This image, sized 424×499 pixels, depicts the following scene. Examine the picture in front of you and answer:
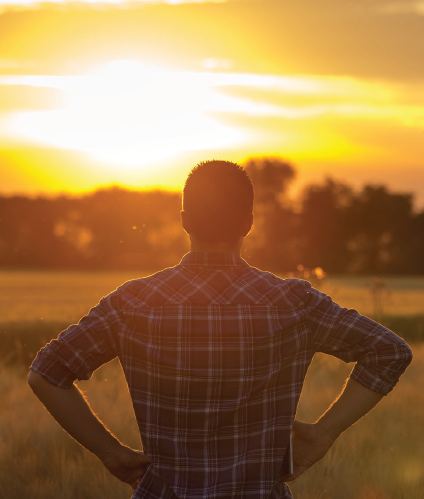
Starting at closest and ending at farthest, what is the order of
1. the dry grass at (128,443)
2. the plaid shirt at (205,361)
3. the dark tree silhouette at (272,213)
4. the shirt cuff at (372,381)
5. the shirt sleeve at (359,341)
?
the plaid shirt at (205,361) < the shirt sleeve at (359,341) < the shirt cuff at (372,381) < the dry grass at (128,443) < the dark tree silhouette at (272,213)

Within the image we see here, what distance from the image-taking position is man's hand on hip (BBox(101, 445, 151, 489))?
1883mm

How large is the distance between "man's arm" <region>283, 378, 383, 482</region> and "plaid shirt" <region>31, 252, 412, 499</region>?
200 millimetres

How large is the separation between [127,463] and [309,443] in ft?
2.13

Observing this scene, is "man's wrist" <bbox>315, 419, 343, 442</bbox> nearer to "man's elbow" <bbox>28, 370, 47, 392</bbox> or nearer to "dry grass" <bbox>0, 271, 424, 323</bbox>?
"man's elbow" <bbox>28, 370, 47, 392</bbox>

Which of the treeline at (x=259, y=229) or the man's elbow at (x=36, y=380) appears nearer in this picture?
the man's elbow at (x=36, y=380)

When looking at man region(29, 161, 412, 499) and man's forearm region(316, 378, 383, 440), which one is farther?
man's forearm region(316, 378, 383, 440)

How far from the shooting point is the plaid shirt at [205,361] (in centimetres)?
177

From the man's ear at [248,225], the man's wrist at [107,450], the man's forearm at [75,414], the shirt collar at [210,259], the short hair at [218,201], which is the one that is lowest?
the man's wrist at [107,450]

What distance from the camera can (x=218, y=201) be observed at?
1.84 meters

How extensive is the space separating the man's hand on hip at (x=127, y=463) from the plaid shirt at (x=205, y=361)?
52 millimetres

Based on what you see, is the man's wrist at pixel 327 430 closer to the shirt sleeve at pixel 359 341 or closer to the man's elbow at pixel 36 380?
the shirt sleeve at pixel 359 341

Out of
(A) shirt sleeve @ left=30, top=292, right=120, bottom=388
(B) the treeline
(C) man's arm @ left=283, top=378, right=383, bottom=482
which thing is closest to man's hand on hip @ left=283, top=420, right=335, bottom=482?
(C) man's arm @ left=283, top=378, right=383, bottom=482

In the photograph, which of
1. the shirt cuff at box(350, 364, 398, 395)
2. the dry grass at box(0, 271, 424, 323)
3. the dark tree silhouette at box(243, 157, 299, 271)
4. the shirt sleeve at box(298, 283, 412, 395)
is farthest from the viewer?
the dark tree silhouette at box(243, 157, 299, 271)

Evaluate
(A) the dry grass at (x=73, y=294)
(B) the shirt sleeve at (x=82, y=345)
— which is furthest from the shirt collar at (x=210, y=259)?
(A) the dry grass at (x=73, y=294)
